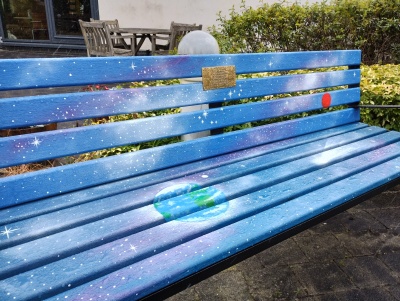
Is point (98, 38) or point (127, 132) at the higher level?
point (98, 38)

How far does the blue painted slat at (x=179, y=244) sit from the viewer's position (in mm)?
1270

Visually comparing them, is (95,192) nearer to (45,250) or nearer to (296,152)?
(45,250)

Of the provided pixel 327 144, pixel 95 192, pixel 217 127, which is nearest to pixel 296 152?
pixel 327 144

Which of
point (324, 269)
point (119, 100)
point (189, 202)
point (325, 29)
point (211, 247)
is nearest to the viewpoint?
point (211, 247)

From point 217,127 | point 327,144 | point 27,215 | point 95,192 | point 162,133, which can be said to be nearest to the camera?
point 27,215

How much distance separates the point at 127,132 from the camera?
195 cm

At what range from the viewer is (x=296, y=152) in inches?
94.5

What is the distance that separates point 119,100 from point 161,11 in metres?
8.05

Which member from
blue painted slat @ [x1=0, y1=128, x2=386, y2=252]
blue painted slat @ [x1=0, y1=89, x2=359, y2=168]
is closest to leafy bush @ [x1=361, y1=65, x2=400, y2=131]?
blue painted slat @ [x1=0, y1=128, x2=386, y2=252]

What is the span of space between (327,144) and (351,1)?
13.6ft

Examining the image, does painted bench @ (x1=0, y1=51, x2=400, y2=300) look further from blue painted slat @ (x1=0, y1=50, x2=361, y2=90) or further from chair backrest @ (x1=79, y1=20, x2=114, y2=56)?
chair backrest @ (x1=79, y1=20, x2=114, y2=56)

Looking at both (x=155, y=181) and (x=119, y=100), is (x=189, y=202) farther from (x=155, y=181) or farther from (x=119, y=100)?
(x=119, y=100)

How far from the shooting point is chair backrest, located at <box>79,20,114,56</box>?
6457mm

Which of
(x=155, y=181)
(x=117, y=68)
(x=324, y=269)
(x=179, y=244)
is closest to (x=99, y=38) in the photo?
(x=117, y=68)
